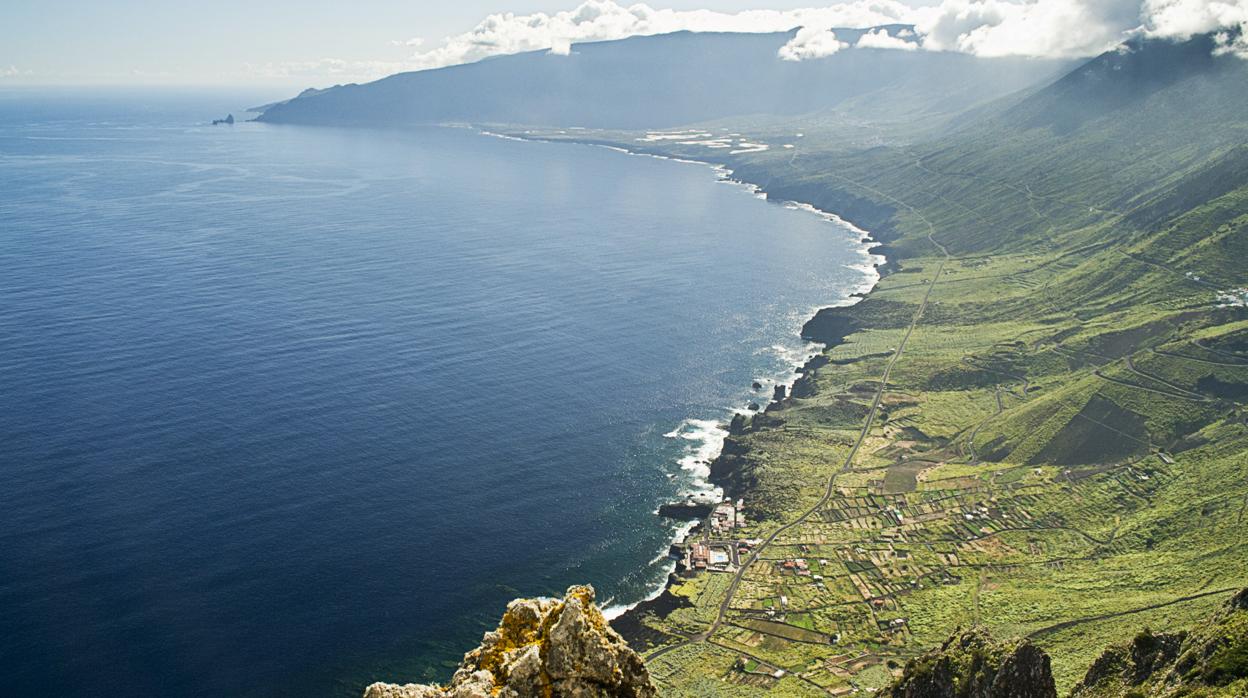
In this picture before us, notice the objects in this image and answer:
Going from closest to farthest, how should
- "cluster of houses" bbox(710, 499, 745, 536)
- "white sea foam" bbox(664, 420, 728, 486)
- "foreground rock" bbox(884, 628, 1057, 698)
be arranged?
1. "foreground rock" bbox(884, 628, 1057, 698)
2. "cluster of houses" bbox(710, 499, 745, 536)
3. "white sea foam" bbox(664, 420, 728, 486)

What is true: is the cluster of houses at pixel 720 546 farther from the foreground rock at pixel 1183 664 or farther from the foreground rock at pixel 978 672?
the foreground rock at pixel 1183 664

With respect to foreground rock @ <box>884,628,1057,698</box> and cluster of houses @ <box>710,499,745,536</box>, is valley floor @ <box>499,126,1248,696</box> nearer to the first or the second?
cluster of houses @ <box>710,499,745,536</box>

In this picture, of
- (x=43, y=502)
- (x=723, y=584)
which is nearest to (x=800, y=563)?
(x=723, y=584)

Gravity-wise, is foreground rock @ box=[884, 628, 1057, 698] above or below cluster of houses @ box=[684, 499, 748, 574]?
above

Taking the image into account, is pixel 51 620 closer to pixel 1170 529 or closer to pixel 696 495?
pixel 696 495

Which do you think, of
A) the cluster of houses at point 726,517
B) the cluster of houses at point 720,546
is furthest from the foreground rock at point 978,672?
the cluster of houses at point 726,517

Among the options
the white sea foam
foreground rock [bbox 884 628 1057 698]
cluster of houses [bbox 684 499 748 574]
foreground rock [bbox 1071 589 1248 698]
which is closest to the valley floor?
cluster of houses [bbox 684 499 748 574]

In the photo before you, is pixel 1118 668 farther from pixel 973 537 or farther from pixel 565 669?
pixel 973 537
